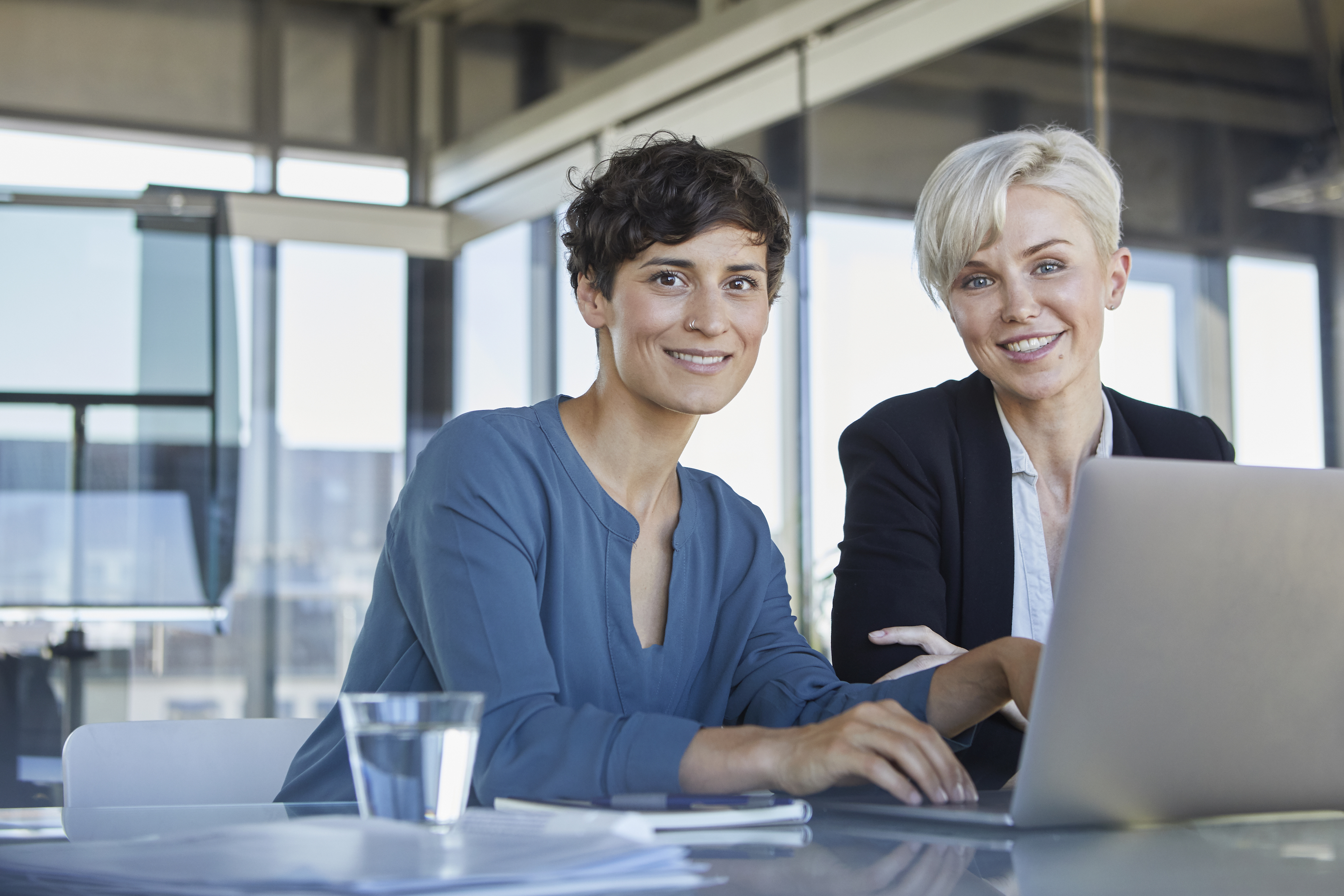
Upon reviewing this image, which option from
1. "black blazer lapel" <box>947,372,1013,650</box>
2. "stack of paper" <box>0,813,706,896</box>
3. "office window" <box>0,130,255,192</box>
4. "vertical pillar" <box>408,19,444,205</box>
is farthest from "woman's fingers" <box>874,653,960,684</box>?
"vertical pillar" <box>408,19,444,205</box>

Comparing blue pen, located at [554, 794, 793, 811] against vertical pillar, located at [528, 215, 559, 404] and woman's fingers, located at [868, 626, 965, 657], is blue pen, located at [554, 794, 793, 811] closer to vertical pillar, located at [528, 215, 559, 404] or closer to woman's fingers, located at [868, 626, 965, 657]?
woman's fingers, located at [868, 626, 965, 657]

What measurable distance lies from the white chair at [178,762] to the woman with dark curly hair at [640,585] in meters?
0.17

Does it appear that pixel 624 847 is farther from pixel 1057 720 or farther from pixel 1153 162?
pixel 1153 162

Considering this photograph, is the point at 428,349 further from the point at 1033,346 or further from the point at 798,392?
the point at 1033,346

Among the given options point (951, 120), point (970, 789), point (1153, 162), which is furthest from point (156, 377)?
point (970, 789)

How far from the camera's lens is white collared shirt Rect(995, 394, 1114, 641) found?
1.58 metres

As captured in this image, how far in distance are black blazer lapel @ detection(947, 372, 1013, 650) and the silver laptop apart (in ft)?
2.19

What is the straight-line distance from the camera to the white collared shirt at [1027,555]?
1.58 m

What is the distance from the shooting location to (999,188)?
5.34ft

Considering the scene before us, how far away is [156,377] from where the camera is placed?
4328mm

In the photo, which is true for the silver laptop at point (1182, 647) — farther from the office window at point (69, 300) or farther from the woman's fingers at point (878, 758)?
the office window at point (69, 300)

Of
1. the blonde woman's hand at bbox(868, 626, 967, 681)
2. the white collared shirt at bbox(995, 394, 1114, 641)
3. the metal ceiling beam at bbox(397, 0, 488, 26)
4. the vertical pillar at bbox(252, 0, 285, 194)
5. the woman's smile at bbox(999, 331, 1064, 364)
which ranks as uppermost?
the metal ceiling beam at bbox(397, 0, 488, 26)

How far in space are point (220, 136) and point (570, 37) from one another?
1.47 meters

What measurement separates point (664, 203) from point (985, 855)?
0.83 meters
